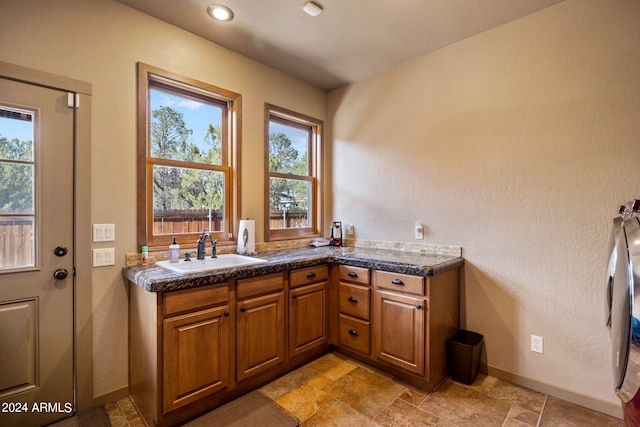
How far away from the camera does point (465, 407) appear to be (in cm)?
204

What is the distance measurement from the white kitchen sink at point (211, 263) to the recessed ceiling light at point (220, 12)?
1821 millimetres

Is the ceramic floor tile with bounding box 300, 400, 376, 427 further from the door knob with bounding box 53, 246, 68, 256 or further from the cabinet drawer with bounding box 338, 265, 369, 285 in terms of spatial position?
the door knob with bounding box 53, 246, 68, 256

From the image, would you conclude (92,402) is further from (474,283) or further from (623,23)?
(623,23)

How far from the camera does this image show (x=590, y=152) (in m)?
2.05

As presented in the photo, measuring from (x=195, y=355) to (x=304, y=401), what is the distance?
2.67ft

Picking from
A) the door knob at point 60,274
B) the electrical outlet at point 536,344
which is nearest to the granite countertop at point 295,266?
the door knob at point 60,274

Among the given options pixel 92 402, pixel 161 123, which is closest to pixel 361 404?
pixel 92 402

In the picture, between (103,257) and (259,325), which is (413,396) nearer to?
(259,325)

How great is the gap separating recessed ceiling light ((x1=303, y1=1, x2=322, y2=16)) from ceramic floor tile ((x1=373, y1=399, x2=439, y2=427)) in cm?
278

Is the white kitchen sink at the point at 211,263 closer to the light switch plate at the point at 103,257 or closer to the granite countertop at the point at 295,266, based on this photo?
the granite countertop at the point at 295,266

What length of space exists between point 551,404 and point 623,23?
8.27ft

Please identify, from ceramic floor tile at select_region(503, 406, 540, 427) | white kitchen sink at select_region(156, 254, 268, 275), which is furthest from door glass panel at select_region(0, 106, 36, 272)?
ceramic floor tile at select_region(503, 406, 540, 427)

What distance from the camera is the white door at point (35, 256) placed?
5.72 ft

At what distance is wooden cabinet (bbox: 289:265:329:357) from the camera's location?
246 cm
